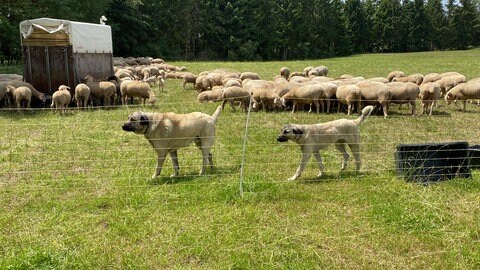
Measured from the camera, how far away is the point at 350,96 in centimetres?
1488

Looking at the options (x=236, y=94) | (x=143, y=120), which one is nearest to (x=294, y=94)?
(x=236, y=94)

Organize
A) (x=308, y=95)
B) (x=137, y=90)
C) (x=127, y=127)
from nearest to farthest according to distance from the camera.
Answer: (x=127, y=127)
(x=308, y=95)
(x=137, y=90)

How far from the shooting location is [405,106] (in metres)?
17.2

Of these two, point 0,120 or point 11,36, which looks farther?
point 11,36

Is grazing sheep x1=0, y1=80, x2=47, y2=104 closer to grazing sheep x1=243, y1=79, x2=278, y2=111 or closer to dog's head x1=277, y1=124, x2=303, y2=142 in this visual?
grazing sheep x1=243, y1=79, x2=278, y2=111

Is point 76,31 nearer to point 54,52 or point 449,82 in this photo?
point 54,52

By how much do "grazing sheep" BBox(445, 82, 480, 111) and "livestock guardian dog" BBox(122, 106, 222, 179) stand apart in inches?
459

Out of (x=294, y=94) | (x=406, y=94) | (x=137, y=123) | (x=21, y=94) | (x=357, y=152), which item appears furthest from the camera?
(x=294, y=94)

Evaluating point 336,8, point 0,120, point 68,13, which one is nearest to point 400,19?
point 336,8

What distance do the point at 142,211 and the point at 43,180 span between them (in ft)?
8.72

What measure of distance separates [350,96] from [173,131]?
28.8 ft

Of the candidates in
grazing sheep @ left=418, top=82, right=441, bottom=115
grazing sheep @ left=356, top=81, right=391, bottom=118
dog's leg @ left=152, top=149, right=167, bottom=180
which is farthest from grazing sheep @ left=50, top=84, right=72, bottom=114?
grazing sheep @ left=418, top=82, right=441, bottom=115

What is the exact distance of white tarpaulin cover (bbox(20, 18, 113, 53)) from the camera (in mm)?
16750

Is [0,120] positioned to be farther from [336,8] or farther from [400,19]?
[400,19]
